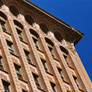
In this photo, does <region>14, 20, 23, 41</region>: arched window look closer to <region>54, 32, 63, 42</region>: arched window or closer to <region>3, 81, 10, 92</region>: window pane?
<region>54, 32, 63, 42</region>: arched window

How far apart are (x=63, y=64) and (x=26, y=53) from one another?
19.0 feet

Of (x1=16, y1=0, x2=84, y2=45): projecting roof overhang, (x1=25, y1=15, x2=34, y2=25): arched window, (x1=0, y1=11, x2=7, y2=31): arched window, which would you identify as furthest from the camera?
(x1=16, y1=0, x2=84, y2=45): projecting roof overhang

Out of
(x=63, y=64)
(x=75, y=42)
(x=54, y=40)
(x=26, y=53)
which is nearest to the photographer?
(x=26, y=53)

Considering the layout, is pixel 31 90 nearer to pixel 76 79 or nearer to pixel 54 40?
pixel 76 79

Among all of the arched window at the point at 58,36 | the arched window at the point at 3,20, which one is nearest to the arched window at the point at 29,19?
→ the arched window at the point at 58,36

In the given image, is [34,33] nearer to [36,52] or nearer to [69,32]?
[36,52]

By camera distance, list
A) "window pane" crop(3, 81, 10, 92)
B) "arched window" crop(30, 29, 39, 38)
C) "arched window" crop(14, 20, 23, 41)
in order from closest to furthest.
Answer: "window pane" crop(3, 81, 10, 92), "arched window" crop(14, 20, 23, 41), "arched window" crop(30, 29, 39, 38)

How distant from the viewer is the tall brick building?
3681cm

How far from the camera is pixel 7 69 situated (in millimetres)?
36000

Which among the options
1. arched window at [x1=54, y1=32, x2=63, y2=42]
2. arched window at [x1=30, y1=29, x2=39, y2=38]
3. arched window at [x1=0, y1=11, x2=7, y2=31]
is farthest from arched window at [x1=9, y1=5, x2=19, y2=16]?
arched window at [x1=54, y1=32, x2=63, y2=42]

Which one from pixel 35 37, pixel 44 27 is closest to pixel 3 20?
pixel 35 37

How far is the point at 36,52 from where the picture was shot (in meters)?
42.8

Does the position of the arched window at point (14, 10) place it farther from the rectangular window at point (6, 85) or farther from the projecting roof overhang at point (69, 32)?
the rectangular window at point (6, 85)

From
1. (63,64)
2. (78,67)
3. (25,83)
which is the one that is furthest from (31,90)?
(78,67)
